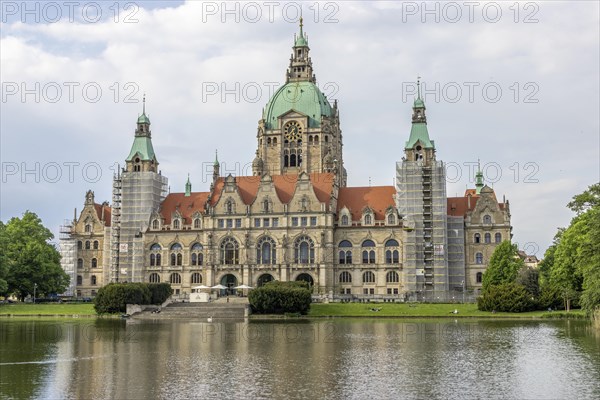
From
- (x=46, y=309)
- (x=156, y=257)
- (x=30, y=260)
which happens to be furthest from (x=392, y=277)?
(x=30, y=260)

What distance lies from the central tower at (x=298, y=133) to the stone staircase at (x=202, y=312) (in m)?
41.1

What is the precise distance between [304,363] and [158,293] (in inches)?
2242

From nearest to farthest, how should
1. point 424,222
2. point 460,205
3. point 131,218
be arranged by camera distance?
point 424,222
point 460,205
point 131,218

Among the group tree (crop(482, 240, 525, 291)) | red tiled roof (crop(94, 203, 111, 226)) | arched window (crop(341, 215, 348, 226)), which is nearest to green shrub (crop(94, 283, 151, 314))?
arched window (crop(341, 215, 348, 226))

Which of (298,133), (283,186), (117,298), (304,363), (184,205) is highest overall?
(298,133)

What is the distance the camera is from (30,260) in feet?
332

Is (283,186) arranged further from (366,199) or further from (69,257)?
(69,257)

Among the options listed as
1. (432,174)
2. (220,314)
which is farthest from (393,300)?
(220,314)

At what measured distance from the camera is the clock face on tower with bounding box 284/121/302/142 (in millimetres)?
129000

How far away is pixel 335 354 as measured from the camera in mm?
43656

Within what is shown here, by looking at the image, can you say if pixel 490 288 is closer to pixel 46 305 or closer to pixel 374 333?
pixel 374 333

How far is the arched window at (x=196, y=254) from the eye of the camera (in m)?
114

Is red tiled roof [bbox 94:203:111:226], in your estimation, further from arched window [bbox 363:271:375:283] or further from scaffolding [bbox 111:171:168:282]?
arched window [bbox 363:271:375:283]

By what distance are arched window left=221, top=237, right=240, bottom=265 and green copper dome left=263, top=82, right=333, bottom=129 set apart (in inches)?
1035
